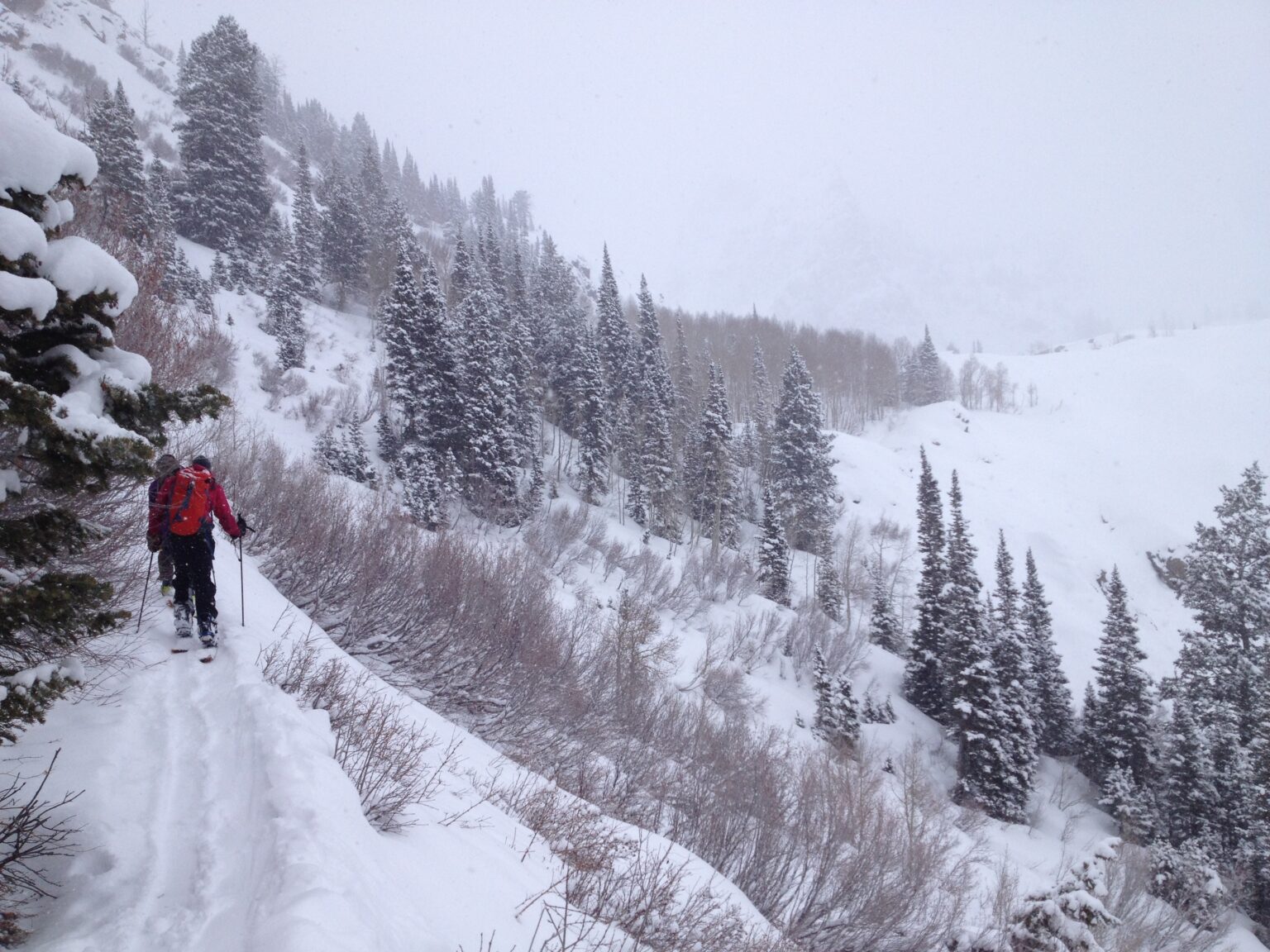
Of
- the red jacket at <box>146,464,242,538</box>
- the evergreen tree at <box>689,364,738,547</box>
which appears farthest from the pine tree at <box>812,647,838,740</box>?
the red jacket at <box>146,464,242,538</box>

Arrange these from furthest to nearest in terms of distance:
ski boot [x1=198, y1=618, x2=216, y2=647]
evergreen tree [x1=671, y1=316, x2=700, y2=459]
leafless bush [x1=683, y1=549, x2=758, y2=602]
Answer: evergreen tree [x1=671, y1=316, x2=700, y2=459] < leafless bush [x1=683, y1=549, x2=758, y2=602] < ski boot [x1=198, y1=618, x2=216, y2=647]

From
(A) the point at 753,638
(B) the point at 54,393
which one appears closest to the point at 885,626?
(A) the point at 753,638

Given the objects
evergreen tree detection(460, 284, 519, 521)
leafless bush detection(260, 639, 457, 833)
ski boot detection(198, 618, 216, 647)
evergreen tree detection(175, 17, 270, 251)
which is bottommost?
leafless bush detection(260, 639, 457, 833)

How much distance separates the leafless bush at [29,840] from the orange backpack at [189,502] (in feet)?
8.37

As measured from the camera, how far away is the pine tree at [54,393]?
208cm

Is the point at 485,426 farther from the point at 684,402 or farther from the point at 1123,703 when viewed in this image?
the point at 1123,703

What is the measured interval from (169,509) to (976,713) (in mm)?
30163

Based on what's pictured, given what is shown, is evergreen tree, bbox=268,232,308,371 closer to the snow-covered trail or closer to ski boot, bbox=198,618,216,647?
ski boot, bbox=198,618,216,647

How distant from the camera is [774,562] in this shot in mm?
36812

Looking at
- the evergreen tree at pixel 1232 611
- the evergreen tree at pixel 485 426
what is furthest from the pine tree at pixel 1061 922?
the evergreen tree at pixel 485 426

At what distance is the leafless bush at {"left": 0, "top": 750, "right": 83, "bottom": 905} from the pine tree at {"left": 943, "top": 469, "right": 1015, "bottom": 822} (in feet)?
98.6

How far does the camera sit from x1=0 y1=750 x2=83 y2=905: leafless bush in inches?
93.7

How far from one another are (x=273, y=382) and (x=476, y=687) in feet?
86.3

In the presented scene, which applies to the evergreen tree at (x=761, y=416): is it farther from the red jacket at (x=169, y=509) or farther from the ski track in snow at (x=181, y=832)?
the ski track in snow at (x=181, y=832)
